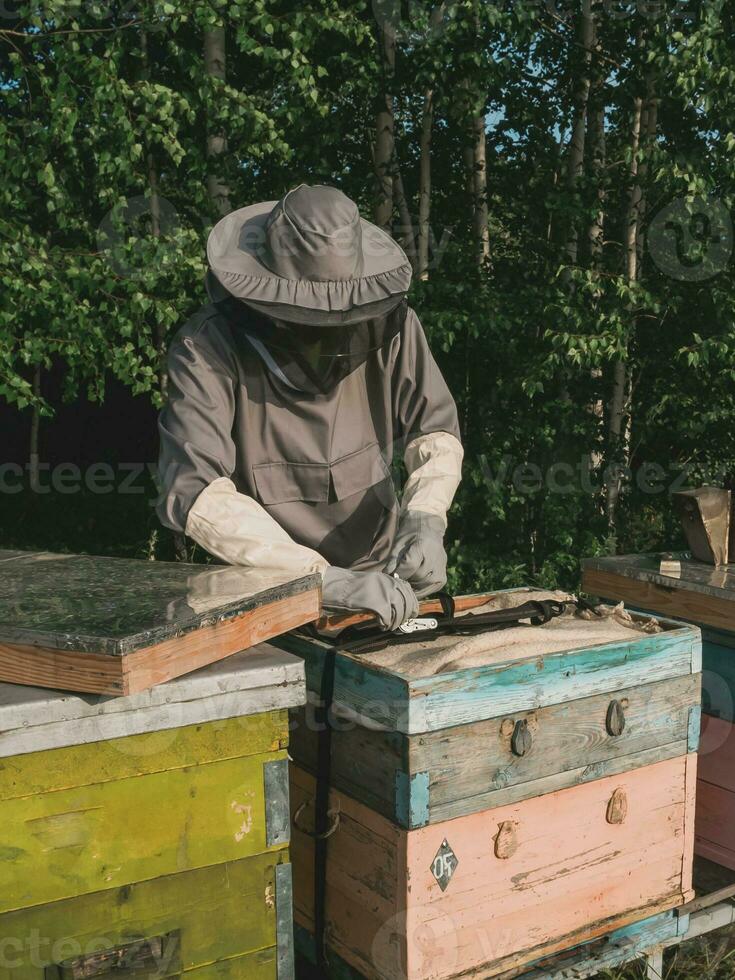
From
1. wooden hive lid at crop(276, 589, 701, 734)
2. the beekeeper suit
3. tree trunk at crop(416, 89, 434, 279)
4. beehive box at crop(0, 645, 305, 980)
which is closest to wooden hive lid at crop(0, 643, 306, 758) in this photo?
beehive box at crop(0, 645, 305, 980)

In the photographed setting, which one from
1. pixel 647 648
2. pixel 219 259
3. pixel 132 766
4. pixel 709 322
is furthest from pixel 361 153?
pixel 132 766

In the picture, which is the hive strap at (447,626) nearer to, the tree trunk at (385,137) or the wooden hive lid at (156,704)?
the wooden hive lid at (156,704)

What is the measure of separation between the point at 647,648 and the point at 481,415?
3.74 m

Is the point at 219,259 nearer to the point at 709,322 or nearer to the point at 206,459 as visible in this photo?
the point at 206,459

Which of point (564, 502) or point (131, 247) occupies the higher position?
point (131, 247)

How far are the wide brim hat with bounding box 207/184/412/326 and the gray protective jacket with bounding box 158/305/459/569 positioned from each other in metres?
0.14

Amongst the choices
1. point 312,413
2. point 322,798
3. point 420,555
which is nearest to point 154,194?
point 312,413

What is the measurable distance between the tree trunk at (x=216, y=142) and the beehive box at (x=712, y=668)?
135 inches

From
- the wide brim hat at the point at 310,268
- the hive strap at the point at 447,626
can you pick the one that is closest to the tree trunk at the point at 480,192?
the wide brim hat at the point at 310,268

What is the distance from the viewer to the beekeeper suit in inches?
72.4

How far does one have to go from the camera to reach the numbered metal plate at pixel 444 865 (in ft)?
5.27

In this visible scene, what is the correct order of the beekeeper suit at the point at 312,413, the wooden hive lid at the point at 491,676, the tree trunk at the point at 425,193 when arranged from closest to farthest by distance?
the wooden hive lid at the point at 491,676 → the beekeeper suit at the point at 312,413 → the tree trunk at the point at 425,193

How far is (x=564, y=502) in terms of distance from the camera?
219 inches

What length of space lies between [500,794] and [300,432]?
0.87 m
